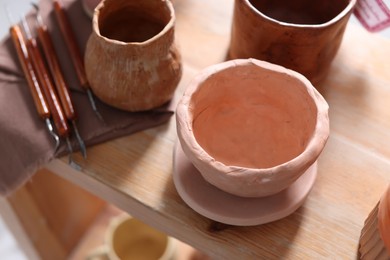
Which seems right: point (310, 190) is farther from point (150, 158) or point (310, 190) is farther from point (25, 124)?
point (25, 124)

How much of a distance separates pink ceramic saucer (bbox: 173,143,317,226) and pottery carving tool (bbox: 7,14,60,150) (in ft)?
0.48

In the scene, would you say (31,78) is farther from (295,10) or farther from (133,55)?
(295,10)

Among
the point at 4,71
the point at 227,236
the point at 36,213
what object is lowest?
the point at 36,213

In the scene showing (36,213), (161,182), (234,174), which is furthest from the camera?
(36,213)

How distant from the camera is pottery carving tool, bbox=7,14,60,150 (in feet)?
1.78

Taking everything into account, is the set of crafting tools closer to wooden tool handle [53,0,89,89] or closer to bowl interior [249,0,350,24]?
wooden tool handle [53,0,89,89]

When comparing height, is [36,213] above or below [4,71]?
below

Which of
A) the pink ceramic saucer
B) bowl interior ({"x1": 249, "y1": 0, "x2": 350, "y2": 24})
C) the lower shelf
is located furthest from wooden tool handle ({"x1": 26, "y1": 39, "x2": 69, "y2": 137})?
→ the lower shelf

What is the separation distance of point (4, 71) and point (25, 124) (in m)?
0.07

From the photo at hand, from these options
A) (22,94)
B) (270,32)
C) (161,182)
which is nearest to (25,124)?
(22,94)

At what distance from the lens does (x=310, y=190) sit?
0.50 metres

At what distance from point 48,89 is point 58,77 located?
19mm

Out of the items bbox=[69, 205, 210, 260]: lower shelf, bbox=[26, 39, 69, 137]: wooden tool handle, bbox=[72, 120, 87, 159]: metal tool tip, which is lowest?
bbox=[69, 205, 210, 260]: lower shelf

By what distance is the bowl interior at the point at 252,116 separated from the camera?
49cm
